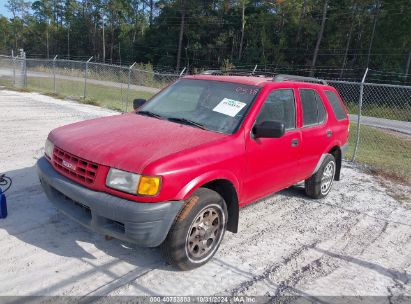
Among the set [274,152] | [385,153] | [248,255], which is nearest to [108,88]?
[385,153]

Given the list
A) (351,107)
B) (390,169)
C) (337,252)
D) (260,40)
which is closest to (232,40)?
(260,40)

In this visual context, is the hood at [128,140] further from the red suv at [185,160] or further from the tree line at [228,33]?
the tree line at [228,33]

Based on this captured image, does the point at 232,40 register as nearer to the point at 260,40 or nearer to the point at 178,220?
the point at 260,40

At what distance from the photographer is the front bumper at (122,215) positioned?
2.97 m

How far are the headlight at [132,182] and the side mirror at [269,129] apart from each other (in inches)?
51.3

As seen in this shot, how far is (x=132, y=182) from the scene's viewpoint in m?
3.01

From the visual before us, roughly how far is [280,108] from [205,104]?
0.89 m

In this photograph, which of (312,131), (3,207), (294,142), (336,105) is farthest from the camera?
(336,105)

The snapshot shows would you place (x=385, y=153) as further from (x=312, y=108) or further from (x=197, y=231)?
(x=197, y=231)

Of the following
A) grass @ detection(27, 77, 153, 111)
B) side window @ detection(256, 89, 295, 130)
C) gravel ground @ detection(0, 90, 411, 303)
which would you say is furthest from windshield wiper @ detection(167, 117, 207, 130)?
grass @ detection(27, 77, 153, 111)

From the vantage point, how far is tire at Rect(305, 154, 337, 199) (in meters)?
5.41

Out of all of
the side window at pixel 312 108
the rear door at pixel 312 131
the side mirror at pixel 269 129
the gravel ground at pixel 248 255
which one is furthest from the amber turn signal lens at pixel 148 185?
the side window at pixel 312 108

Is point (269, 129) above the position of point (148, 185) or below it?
above

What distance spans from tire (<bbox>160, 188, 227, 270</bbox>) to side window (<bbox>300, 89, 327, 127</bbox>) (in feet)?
6.29
